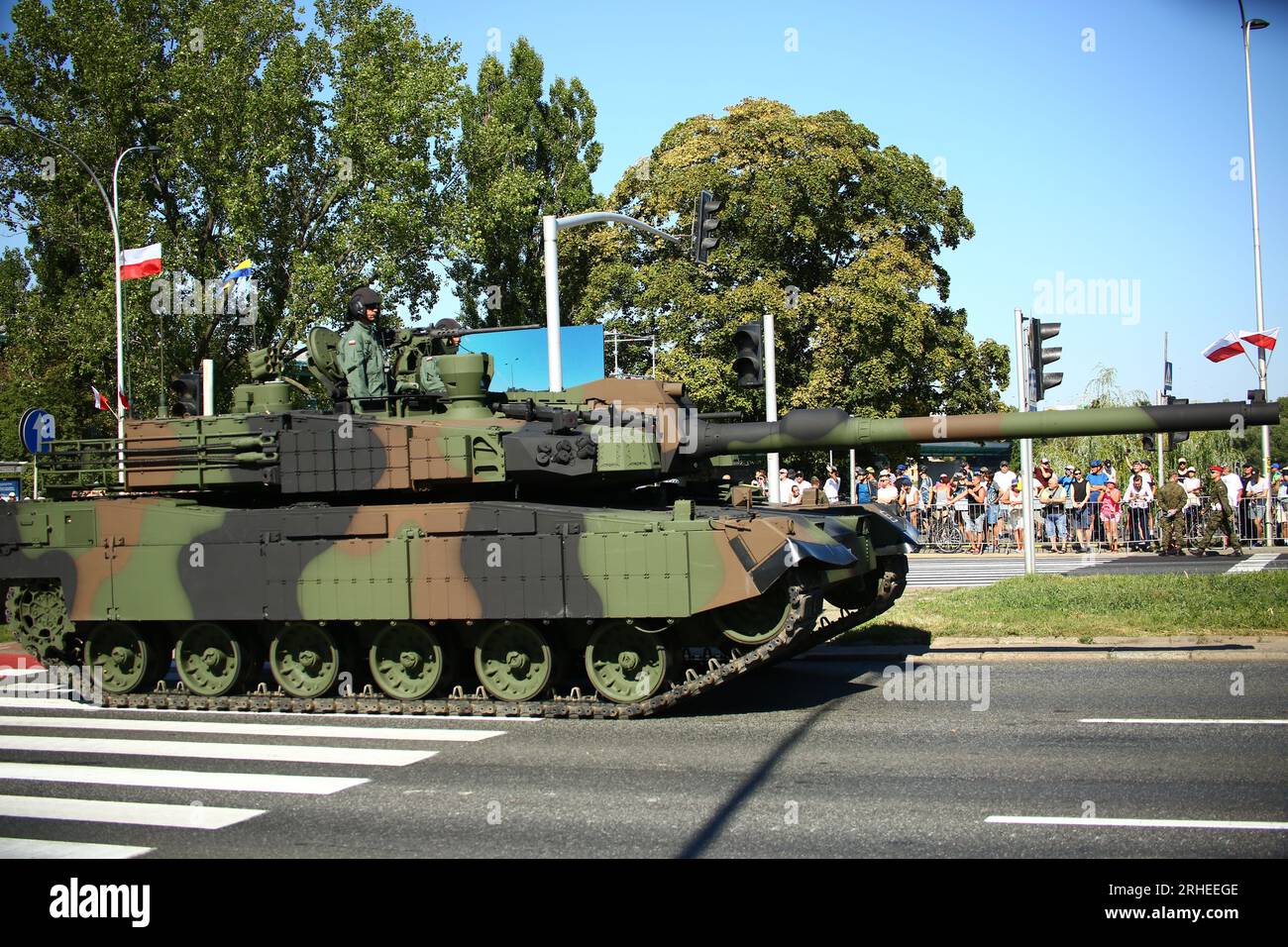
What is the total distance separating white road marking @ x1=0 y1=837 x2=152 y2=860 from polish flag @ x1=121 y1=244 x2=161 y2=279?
74.7 feet

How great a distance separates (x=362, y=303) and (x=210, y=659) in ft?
13.1

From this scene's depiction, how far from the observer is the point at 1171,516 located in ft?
79.4

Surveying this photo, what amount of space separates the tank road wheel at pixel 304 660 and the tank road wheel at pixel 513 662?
5.27ft

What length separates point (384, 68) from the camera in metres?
35.2

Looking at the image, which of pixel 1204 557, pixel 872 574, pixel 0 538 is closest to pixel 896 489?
pixel 1204 557

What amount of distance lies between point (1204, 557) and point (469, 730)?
657 inches

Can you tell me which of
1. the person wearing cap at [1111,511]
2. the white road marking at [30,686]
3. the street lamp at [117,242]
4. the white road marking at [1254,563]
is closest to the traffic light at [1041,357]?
the white road marking at [1254,563]

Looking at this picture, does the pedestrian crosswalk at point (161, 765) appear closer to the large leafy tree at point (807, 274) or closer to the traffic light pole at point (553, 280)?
the traffic light pole at point (553, 280)

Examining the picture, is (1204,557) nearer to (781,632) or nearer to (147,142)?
(781,632)

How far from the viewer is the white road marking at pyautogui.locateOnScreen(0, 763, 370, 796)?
30.0ft

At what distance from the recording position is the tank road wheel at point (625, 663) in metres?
11.4

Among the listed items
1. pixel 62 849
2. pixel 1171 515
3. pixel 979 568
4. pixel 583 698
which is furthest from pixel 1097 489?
pixel 62 849

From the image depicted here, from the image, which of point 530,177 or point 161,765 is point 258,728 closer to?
point 161,765
